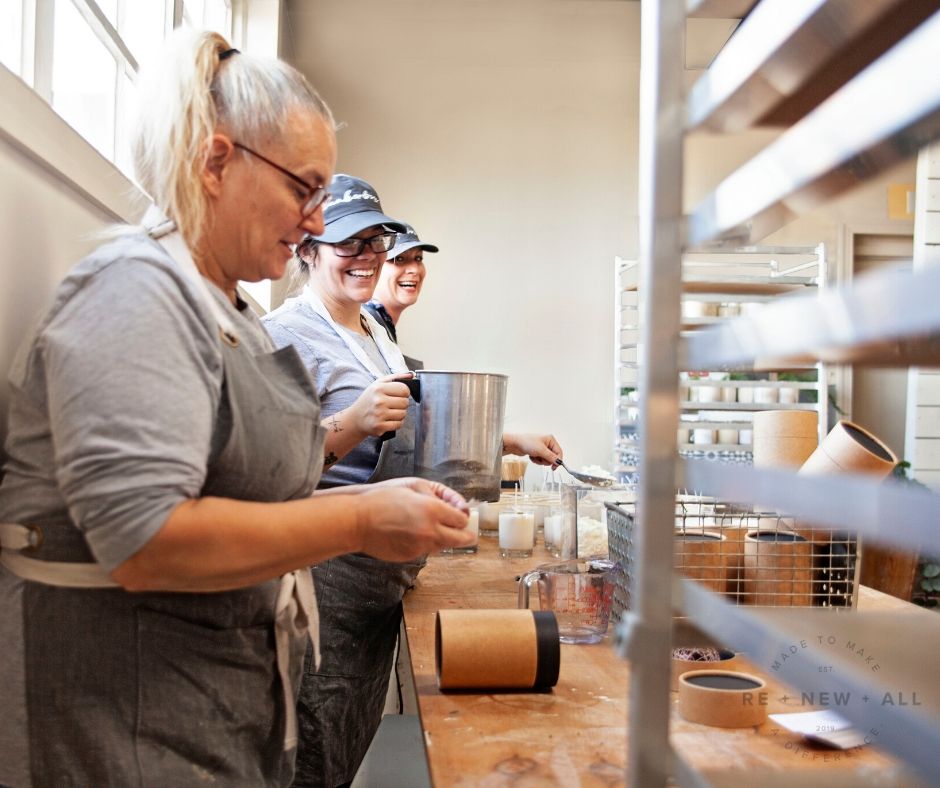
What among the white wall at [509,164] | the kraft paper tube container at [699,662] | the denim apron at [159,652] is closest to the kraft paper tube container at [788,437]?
the kraft paper tube container at [699,662]

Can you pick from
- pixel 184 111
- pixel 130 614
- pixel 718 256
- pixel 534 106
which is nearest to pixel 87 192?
pixel 184 111

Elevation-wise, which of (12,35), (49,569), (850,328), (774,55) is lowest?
(49,569)

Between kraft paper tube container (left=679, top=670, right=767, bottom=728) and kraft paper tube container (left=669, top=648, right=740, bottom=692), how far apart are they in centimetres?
11

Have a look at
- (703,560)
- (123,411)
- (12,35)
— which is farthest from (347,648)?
(12,35)

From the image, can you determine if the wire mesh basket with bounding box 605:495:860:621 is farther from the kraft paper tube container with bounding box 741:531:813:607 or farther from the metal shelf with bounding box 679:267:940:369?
the metal shelf with bounding box 679:267:940:369

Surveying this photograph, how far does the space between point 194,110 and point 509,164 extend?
5690 mm

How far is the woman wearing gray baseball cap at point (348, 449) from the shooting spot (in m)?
1.79

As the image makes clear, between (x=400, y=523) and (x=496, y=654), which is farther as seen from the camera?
(x=496, y=654)

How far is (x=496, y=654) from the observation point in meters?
1.24

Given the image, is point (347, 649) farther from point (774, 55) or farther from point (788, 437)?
point (774, 55)

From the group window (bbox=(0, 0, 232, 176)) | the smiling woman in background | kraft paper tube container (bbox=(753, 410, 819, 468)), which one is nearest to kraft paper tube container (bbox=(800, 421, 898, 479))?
kraft paper tube container (bbox=(753, 410, 819, 468))

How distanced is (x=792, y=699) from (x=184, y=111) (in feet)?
3.60

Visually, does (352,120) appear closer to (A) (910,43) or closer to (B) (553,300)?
(B) (553,300)

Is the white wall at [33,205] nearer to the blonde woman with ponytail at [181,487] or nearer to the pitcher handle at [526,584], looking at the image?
the blonde woman with ponytail at [181,487]
